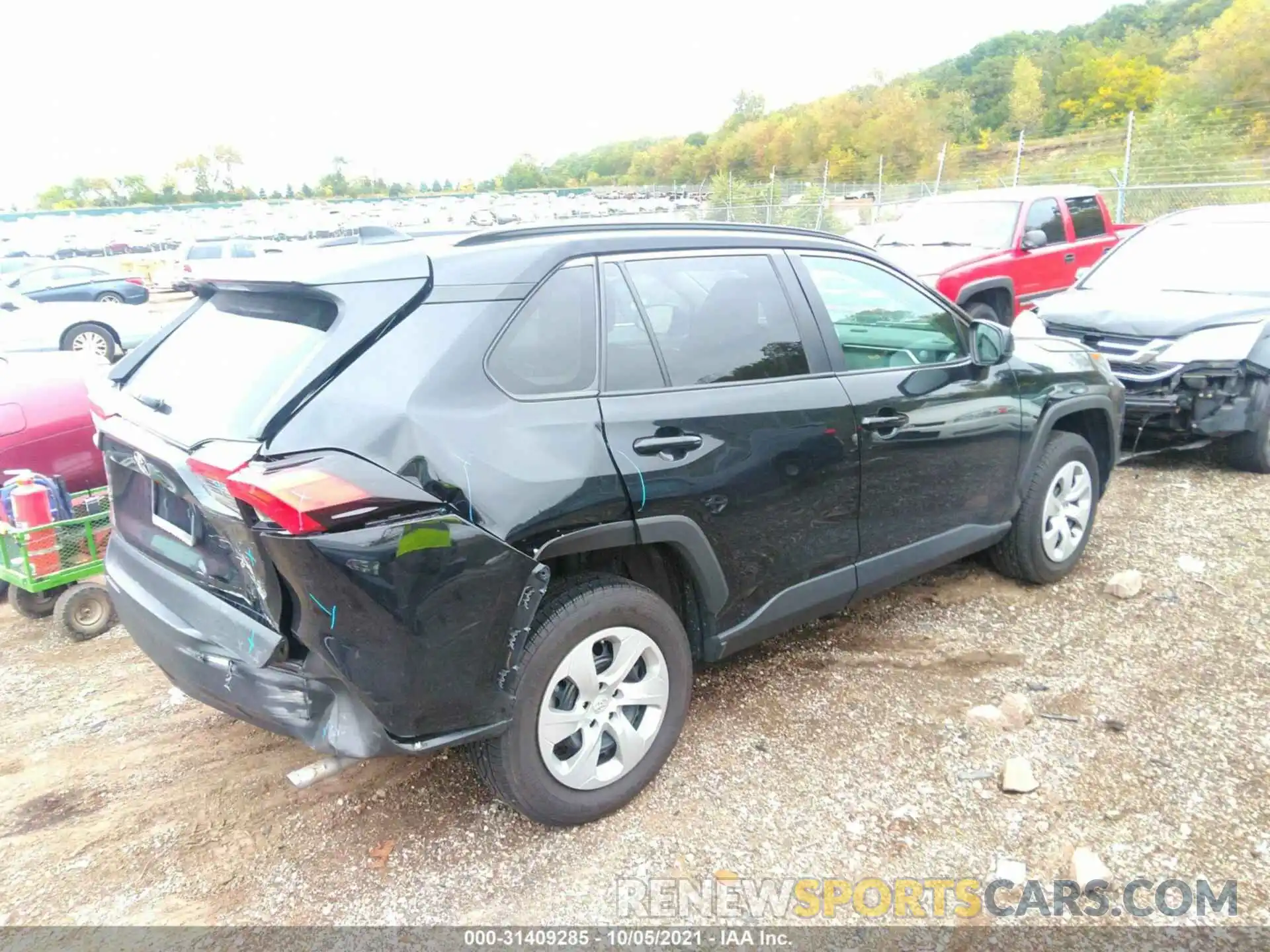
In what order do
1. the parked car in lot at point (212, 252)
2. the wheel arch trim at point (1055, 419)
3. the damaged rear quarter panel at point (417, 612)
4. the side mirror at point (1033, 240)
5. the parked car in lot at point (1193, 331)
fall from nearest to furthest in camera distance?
the damaged rear quarter panel at point (417, 612) → the wheel arch trim at point (1055, 419) → the parked car in lot at point (1193, 331) → the side mirror at point (1033, 240) → the parked car in lot at point (212, 252)

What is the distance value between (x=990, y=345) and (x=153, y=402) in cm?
332

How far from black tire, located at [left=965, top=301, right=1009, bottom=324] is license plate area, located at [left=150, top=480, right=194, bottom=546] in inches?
307

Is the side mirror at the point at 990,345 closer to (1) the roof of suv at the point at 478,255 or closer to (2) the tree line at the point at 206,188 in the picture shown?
(1) the roof of suv at the point at 478,255

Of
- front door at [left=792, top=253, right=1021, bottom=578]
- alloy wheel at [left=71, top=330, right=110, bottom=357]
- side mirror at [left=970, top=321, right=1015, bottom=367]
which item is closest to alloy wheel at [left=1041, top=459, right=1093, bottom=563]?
front door at [left=792, top=253, right=1021, bottom=578]

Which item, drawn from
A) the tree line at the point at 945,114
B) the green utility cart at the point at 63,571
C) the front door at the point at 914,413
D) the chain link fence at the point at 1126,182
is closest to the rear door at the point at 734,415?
the front door at the point at 914,413

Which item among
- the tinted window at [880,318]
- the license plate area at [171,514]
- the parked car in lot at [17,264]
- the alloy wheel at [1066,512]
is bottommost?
the alloy wheel at [1066,512]

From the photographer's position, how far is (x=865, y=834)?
2.81 meters

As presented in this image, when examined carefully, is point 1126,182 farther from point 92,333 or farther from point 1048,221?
point 92,333

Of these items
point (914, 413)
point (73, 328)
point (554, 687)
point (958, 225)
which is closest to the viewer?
point (554, 687)

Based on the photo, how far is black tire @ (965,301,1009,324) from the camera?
8883mm

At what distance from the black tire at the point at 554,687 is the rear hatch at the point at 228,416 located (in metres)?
0.71

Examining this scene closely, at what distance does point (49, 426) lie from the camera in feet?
16.6

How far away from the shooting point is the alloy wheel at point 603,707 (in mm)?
2697

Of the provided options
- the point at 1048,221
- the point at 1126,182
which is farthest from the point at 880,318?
the point at 1126,182
